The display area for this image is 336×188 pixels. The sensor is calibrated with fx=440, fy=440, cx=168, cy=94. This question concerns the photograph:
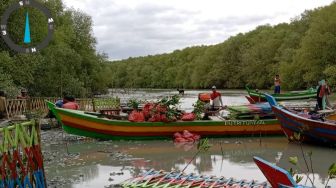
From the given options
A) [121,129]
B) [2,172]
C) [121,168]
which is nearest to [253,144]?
[121,129]

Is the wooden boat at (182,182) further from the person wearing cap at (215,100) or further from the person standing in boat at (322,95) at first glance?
the person standing in boat at (322,95)

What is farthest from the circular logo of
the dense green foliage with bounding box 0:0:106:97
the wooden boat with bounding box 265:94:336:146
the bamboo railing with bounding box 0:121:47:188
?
the bamboo railing with bounding box 0:121:47:188

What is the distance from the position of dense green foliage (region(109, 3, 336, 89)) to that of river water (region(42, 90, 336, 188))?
36.8 meters

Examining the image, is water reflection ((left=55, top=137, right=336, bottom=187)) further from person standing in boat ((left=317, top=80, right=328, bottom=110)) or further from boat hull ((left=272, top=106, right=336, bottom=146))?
person standing in boat ((left=317, top=80, right=328, bottom=110))

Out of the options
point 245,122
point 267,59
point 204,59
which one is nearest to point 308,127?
point 245,122

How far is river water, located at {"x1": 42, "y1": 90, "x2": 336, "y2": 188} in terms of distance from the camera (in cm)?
1135

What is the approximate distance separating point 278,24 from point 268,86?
15.6 meters

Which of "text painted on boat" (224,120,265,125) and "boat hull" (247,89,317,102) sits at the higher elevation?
"boat hull" (247,89,317,102)

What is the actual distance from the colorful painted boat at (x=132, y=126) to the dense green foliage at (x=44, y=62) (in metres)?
9.69

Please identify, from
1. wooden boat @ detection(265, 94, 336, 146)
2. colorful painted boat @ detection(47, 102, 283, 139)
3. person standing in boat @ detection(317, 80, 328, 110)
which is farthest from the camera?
person standing in boat @ detection(317, 80, 328, 110)

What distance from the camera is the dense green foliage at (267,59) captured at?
177 feet

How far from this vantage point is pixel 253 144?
54.2 ft

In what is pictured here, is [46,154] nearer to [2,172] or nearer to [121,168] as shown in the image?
[121,168]

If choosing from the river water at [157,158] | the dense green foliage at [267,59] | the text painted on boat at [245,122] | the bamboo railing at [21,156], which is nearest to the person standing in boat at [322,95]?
the river water at [157,158]
